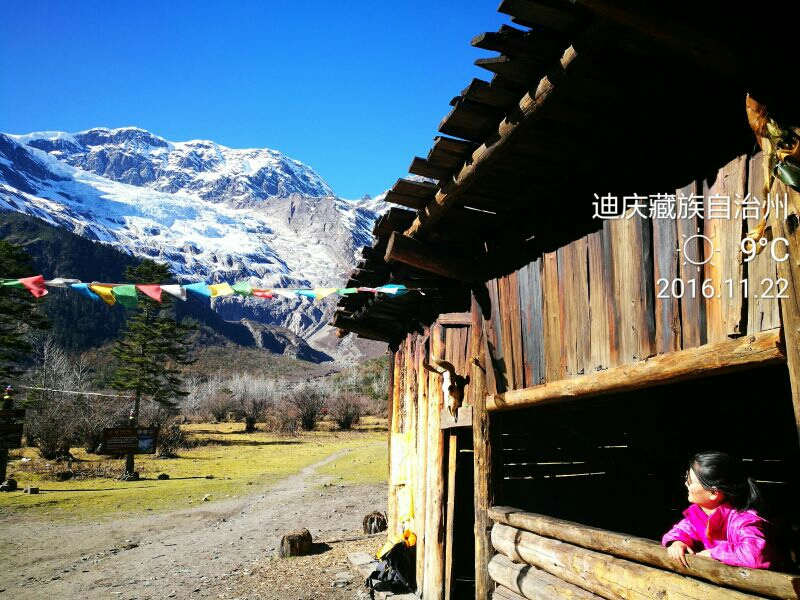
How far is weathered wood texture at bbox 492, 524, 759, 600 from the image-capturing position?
270 centimetres

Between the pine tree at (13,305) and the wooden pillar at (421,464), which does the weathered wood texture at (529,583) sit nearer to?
the wooden pillar at (421,464)

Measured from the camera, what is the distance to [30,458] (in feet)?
84.0

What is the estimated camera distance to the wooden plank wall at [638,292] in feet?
8.87

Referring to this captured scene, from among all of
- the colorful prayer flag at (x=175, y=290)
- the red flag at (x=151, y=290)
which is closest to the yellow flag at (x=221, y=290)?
the colorful prayer flag at (x=175, y=290)

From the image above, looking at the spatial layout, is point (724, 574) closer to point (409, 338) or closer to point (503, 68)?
point (503, 68)

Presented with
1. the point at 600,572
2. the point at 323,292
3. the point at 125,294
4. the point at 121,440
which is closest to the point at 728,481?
the point at 600,572

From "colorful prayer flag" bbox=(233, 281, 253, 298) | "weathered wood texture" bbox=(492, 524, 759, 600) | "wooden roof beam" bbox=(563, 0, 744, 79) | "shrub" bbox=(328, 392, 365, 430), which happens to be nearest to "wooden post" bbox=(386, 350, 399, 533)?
"colorful prayer flag" bbox=(233, 281, 253, 298)

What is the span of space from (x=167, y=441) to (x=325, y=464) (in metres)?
12.5

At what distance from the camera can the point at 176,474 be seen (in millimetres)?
22875

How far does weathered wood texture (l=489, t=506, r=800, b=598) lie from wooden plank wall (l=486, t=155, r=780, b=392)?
3.44ft

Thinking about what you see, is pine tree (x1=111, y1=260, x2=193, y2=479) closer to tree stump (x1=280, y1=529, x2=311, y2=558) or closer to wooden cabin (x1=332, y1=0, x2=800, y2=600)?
tree stump (x1=280, y1=529, x2=311, y2=558)

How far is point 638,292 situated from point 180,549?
1077 cm

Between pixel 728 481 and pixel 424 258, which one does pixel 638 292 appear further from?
pixel 424 258

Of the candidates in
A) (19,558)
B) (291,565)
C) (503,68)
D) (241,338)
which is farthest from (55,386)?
(241,338)
